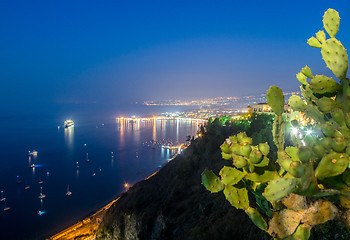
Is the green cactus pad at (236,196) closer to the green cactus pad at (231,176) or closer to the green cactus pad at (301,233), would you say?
the green cactus pad at (231,176)

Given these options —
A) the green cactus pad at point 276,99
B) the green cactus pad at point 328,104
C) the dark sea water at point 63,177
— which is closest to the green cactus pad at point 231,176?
the green cactus pad at point 276,99

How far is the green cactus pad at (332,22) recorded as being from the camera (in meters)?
2.80

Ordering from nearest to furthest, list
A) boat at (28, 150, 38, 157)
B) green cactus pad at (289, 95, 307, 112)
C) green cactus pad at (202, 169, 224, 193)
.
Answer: green cactus pad at (202, 169, 224, 193) < green cactus pad at (289, 95, 307, 112) < boat at (28, 150, 38, 157)

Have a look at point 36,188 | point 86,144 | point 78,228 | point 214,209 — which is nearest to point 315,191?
point 214,209

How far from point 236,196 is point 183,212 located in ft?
34.8

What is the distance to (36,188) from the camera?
117 ft

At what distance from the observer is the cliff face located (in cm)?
725

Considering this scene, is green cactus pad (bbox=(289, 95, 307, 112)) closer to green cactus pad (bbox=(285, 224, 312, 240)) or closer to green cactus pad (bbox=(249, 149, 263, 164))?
green cactus pad (bbox=(249, 149, 263, 164))

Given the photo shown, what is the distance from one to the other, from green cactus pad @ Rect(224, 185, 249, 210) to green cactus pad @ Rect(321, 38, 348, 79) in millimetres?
1654

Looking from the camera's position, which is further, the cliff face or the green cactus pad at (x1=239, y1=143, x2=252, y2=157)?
the cliff face

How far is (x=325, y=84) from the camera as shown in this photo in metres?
2.74

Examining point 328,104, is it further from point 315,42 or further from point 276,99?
point 315,42

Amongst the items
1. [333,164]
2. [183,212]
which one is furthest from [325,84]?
[183,212]

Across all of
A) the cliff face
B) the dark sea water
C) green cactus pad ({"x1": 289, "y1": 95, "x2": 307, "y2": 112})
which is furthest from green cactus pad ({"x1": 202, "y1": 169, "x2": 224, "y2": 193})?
the dark sea water
